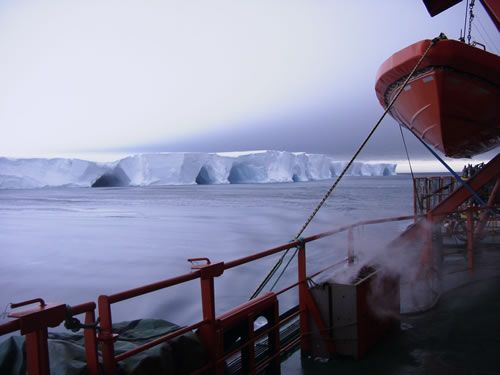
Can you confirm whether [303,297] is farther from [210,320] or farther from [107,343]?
[107,343]

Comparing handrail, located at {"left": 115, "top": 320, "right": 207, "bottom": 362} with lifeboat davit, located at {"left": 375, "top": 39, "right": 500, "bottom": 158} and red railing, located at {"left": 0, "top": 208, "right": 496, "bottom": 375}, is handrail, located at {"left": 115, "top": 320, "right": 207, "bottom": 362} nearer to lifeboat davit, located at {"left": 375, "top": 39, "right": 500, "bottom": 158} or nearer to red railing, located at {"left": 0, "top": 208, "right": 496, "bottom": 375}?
red railing, located at {"left": 0, "top": 208, "right": 496, "bottom": 375}

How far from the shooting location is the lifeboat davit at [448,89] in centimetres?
552

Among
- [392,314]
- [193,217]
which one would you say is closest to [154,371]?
[392,314]

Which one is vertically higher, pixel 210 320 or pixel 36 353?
pixel 36 353

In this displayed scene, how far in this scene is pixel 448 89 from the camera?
566cm

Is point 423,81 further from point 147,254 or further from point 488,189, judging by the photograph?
point 147,254

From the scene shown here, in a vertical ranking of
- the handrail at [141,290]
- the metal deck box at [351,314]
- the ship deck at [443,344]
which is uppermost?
the handrail at [141,290]

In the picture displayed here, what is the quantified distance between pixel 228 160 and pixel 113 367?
6051 cm

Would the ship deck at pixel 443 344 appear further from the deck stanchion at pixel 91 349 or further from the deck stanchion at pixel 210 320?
the deck stanchion at pixel 91 349

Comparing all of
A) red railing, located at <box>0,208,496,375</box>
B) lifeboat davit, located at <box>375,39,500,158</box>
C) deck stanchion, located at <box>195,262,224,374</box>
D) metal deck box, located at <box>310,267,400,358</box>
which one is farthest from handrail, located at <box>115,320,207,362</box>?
lifeboat davit, located at <box>375,39,500,158</box>

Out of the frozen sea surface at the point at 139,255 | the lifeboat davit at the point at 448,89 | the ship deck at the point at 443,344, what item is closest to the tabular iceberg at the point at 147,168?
the frozen sea surface at the point at 139,255

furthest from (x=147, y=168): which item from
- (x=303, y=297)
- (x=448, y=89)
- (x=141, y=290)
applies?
(x=141, y=290)

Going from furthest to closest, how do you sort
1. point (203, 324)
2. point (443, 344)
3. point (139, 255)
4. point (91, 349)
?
point (139, 255) → point (443, 344) → point (203, 324) → point (91, 349)

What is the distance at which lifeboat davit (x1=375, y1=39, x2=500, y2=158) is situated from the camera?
552 cm
